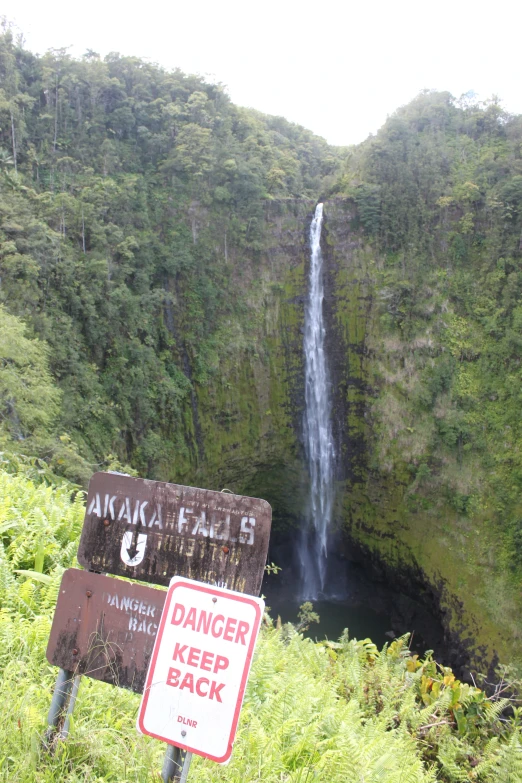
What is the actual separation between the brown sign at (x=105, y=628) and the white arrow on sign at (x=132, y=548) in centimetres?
13

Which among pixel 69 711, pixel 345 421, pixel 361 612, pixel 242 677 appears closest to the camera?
pixel 242 677

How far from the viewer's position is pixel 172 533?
2.05m

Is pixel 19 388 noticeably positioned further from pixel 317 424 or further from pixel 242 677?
pixel 317 424

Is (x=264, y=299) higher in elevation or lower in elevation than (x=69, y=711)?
higher

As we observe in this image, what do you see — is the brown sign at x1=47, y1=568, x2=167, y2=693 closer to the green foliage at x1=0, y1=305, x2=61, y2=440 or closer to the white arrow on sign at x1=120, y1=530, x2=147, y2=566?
the white arrow on sign at x1=120, y1=530, x2=147, y2=566

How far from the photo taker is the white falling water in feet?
70.0

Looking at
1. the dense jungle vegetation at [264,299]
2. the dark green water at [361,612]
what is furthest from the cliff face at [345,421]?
the dark green water at [361,612]

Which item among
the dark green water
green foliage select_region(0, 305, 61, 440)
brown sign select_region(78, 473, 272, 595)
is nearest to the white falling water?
the dark green water

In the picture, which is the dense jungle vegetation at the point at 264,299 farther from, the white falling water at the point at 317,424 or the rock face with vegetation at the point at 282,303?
the white falling water at the point at 317,424

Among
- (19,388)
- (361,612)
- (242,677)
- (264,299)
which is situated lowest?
(361,612)

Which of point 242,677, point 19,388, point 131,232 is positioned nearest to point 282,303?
point 131,232

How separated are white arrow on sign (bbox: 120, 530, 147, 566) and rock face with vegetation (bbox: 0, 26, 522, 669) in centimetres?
1375

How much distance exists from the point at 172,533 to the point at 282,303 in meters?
20.6

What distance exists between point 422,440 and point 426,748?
1600cm
